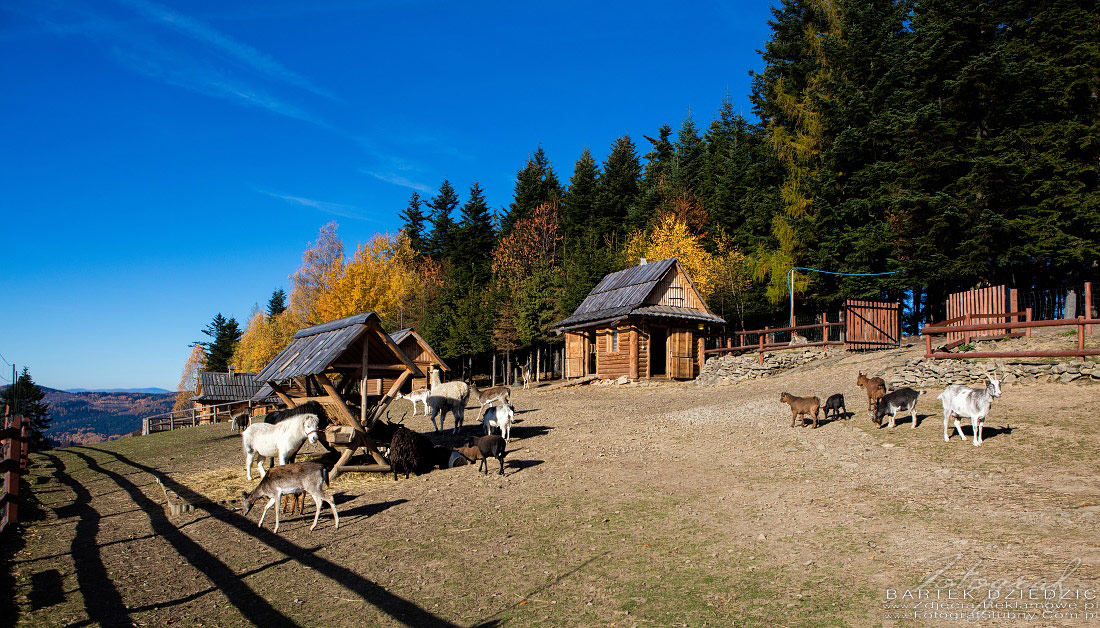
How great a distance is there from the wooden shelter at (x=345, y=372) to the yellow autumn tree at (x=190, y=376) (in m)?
74.8

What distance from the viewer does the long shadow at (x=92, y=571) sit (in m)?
7.69

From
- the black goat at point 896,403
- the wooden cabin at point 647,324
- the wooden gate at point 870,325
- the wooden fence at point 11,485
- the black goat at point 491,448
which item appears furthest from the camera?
the wooden cabin at point 647,324

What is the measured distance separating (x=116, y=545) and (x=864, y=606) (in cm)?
1130

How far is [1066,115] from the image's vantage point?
34.2m

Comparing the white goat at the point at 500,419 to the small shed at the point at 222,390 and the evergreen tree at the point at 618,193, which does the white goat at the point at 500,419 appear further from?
the evergreen tree at the point at 618,193

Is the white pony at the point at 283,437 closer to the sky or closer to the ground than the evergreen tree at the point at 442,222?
closer to the ground

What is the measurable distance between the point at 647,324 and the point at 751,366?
609 cm

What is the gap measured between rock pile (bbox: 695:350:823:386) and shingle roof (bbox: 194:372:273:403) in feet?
124

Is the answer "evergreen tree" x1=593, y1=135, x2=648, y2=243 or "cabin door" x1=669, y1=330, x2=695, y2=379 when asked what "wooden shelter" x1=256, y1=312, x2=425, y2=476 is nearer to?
"cabin door" x1=669, y1=330, x2=695, y2=379

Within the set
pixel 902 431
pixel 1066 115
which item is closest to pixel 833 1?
pixel 1066 115

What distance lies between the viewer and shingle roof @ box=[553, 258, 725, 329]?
35.2m

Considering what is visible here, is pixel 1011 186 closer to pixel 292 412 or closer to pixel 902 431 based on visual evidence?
pixel 902 431

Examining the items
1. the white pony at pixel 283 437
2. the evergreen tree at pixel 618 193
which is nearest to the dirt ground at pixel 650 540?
the white pony at pixel 283 437

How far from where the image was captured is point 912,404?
16172 millimetres
